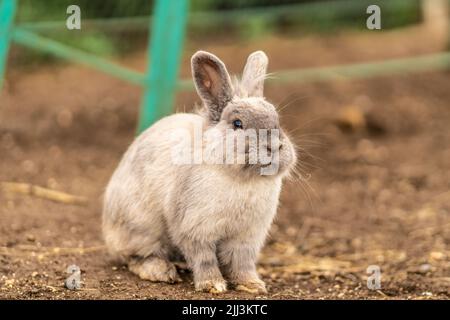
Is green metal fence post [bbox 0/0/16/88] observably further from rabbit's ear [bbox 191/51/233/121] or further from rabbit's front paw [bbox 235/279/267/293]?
rabbit's front paw [bbox 235/279/267/293]

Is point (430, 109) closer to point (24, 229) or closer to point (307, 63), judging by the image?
point (307, 63)

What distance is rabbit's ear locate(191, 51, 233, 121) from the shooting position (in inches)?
157

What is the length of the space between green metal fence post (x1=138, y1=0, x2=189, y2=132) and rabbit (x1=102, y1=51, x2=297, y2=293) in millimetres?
1661

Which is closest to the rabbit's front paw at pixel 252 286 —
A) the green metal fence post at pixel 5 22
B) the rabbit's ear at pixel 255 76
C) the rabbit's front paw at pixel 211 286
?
the rabbit's front paw at pixel 211 286

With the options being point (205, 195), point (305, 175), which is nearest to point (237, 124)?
point (205, 195)

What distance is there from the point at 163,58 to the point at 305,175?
57.8 inches

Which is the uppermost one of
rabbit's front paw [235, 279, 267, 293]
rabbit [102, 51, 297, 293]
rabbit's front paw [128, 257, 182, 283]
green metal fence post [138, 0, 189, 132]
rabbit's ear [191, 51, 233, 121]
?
green metal fence post [138, 0, 189, 132]

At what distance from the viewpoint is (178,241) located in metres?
4.14

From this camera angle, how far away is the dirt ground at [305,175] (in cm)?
454

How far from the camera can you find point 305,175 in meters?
6.62

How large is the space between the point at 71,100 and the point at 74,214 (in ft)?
8.33

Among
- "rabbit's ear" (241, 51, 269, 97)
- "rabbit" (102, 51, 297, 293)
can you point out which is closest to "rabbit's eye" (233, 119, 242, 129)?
"rabbit" (102, 51, 297, 293)

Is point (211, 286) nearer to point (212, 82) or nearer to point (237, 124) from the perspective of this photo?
point (237, 124)
